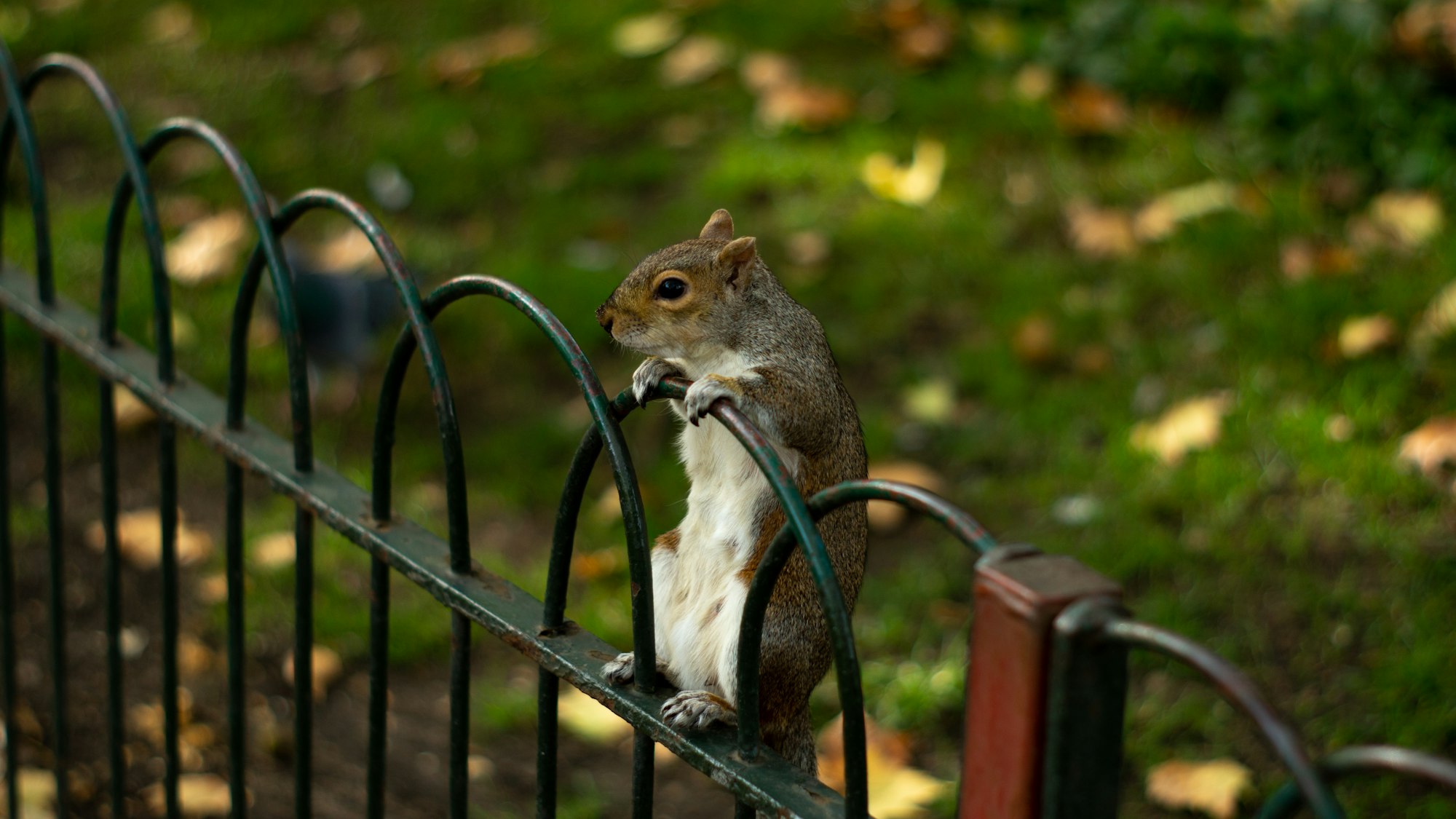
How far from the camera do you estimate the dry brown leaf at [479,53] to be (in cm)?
455

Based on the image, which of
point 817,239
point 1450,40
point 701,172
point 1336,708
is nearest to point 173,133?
point 1336,708

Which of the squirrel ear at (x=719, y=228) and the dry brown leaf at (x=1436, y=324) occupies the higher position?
the squirrel ear at (x=719, y=228)

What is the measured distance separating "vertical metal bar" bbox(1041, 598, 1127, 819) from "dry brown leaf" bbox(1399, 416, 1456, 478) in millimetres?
2153

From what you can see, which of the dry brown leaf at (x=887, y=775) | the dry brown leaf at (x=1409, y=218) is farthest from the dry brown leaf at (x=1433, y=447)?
the dry brown leaf at (x=887, y=775)

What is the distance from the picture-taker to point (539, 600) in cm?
141

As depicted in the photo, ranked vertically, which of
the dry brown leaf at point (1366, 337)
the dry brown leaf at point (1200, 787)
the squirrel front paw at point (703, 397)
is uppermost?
the squirrel front paw at point (703, 397)

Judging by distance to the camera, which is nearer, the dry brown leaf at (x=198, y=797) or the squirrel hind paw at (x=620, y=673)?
the squirrel hind paw at (x=620, y=673)

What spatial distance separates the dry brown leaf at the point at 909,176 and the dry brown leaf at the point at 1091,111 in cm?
38

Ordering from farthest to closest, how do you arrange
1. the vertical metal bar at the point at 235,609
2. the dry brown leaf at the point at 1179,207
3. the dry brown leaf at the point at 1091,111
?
the dry brown leaf at the point at 1091,111, the dry brown leaf at the point at 1179,207, the vertical metal bar at the point at 235,609

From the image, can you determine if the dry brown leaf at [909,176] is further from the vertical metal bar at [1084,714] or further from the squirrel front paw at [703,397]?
the vertical metal bar at [1084,714]

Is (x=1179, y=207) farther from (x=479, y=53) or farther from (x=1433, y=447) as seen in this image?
(x=479, y=53)

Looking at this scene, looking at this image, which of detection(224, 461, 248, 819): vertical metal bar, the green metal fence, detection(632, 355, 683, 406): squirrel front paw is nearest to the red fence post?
the green metal fence

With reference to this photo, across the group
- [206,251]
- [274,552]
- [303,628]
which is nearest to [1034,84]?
[206,251]

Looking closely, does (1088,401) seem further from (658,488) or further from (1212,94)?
(1212,94)
